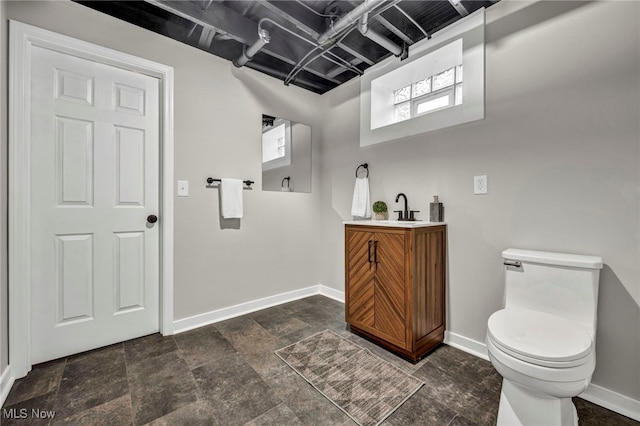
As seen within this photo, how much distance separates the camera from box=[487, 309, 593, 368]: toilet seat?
1.04 metres

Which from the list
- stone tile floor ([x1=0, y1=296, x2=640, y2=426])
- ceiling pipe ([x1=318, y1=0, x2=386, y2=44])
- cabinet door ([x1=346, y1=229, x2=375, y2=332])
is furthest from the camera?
cabinet door ([x1=346, y1=229, x2=375, y2=332])

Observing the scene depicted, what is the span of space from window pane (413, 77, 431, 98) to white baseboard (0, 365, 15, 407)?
136 inches

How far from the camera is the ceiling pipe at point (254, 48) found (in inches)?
79.4

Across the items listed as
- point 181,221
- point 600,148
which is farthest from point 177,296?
point 600,148

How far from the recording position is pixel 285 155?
114 inches

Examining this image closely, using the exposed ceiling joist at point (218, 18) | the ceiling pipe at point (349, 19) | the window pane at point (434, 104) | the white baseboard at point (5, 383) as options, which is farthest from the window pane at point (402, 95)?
→ the white baseboard at point (5, 383)

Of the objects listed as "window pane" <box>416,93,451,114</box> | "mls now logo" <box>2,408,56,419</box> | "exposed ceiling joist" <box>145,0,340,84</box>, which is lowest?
"mls now logo" <box>2,408,56,419</box>

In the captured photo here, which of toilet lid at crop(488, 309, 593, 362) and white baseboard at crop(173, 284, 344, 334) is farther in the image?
white baseboard at crop(173, 284, 344, 334)

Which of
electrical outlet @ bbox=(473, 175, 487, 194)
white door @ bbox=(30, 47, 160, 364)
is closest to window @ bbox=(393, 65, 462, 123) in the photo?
electrical outlet @ bbox=(473, 175, 487, 194)

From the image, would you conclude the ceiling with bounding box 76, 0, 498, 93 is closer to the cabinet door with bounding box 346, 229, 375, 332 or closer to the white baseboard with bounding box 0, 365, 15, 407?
the cabinet door with bounding box 346, 229, 375, 332

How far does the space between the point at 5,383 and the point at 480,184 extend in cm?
308

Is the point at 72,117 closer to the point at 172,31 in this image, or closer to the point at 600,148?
the point at 172,31

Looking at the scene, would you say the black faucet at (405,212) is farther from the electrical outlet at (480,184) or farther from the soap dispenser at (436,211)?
the electrical outlet at (480,184)

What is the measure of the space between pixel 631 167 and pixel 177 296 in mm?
3007
